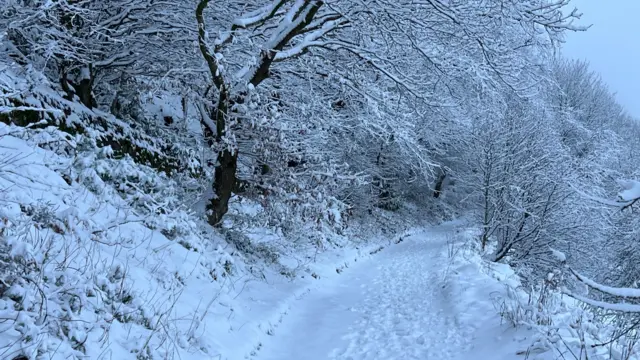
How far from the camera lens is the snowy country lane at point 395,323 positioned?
562cm

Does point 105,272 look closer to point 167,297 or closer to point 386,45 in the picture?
point 167,297

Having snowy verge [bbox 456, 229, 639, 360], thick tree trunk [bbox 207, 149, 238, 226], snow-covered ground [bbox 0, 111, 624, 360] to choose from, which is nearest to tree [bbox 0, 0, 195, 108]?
snow-covered ground [bbox 0, 111, 624, 360]

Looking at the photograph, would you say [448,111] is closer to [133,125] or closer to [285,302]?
[285,302]

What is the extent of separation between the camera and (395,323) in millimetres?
7062

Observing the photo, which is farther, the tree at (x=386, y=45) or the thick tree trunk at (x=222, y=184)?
the thick tree trunk at (x=222, y=184)

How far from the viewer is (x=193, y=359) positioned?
412 centimetres

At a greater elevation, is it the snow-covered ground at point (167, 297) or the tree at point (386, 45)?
the tree at point (386, 45)

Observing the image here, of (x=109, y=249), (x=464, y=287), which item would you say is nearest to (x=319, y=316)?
(x=464, y=287)

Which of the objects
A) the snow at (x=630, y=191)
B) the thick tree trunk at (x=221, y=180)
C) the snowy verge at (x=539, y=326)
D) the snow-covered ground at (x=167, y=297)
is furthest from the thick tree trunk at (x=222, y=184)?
the snow at (x=630, y=191)

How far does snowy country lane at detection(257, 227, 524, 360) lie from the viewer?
562 cm

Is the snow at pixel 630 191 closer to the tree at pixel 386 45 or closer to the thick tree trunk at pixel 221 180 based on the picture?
the tree at pixel 386 45

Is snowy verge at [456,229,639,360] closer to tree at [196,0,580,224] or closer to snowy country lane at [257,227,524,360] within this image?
snowy country lane at [257,227,524,360]

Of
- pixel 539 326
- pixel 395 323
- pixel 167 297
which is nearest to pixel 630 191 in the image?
pixel 539 326

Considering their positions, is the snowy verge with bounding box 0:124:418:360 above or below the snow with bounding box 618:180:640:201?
below
